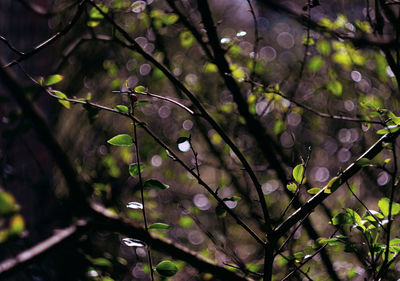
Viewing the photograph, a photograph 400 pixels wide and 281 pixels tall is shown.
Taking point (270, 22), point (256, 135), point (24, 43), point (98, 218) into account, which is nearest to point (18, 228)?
point (98, 218)

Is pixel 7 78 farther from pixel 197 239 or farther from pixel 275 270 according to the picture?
pixel 197 239

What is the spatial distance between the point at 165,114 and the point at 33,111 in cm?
239

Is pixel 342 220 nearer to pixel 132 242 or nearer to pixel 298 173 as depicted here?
pixel 298 173

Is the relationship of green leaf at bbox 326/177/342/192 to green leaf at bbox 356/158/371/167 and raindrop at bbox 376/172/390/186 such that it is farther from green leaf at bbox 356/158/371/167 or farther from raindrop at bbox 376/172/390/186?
raindrop at bbox 376/172/390/186

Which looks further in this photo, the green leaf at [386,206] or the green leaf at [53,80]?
the green leaf at [53,80]

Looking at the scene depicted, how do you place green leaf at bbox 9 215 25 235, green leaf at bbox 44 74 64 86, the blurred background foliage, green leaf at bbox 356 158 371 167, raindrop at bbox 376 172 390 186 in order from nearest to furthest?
green leaf at bbox 9 215 25 235
green leaf at bbox 356 158 371 167
green leaf at bbox 44 74 64 86
the blurred background foliage
raindrop at bbox 376 172 390 186

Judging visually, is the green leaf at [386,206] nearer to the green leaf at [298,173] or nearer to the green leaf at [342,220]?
the green leaf at [342,220]

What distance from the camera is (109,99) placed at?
3.35m

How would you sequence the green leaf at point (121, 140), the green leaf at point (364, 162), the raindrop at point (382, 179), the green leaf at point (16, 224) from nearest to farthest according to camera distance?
1. the green leaf at point (16, 224)
2. the green leaf at point (364, 162)
3. the green leaf at point (121, 140)
4. the raindrop at point (382, 179)

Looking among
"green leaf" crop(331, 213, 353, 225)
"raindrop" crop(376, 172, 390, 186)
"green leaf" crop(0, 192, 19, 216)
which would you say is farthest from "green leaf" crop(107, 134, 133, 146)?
"raindrop" crop(376, 172, 390, 186)

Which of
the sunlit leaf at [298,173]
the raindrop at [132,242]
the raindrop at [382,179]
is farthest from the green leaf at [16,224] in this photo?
the raindrop at [382,179]

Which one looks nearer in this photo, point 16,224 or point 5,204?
point 5,204

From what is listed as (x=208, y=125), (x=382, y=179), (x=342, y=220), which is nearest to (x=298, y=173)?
(x=342, y=220)

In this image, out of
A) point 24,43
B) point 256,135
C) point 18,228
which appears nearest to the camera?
point 18,228
